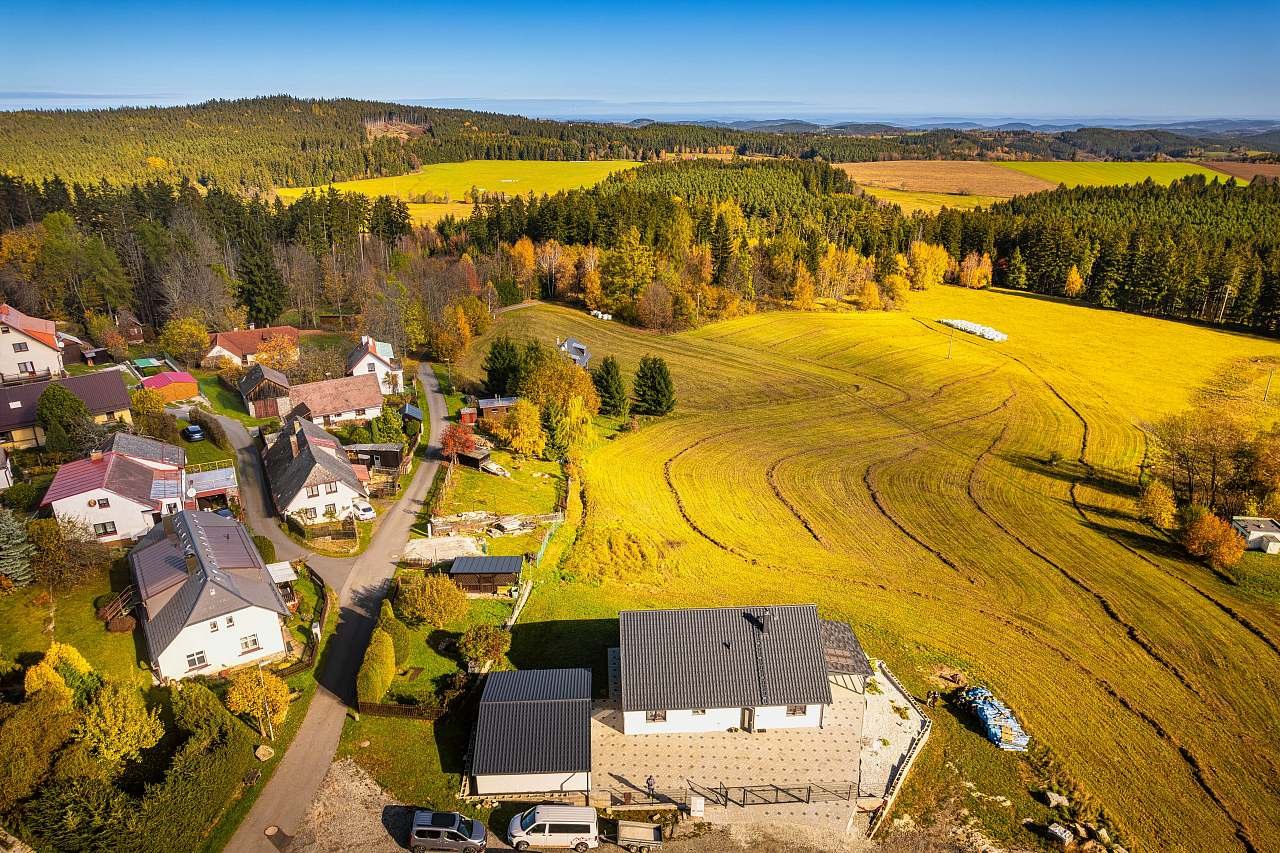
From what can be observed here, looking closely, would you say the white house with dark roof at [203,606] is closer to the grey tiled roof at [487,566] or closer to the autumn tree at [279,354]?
the grey tiled roof at [487,566]

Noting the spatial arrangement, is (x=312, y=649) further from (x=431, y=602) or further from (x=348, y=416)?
(x=348, y=416)

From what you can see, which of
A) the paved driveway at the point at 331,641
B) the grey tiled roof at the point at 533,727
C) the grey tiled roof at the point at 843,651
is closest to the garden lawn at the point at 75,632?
the paved driveway at the point at 331,641

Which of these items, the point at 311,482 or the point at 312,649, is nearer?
the point at 312,649

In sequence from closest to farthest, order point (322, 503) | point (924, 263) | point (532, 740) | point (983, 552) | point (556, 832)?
point (556, 832)
point (532, 740)
point (322, 503)
point (983, 552)
point (924, 263)

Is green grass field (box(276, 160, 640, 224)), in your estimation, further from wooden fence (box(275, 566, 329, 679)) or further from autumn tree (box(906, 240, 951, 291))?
wooden fence (box(275, 566, 329, 679))

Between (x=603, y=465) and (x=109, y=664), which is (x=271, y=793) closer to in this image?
(x=109, y=664)

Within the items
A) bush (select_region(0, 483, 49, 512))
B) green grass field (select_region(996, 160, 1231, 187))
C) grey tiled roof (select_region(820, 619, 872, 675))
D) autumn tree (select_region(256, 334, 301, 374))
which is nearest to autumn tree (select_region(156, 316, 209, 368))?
autumn tree (select_region(256, 334, 301, 374))

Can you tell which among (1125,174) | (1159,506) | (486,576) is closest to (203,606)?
(486,576)
